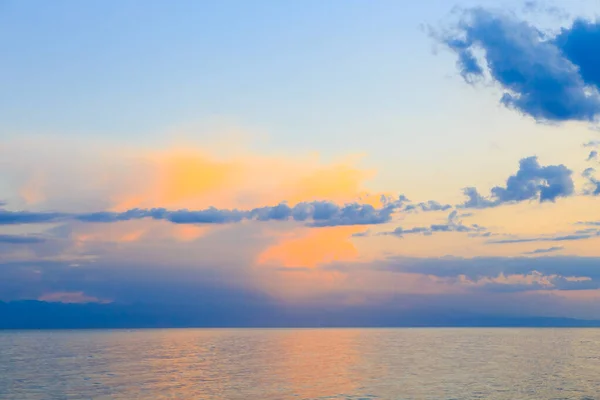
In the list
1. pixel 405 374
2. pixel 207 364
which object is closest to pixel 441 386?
pixel 405 374

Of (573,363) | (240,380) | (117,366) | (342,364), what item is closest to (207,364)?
(117,366)

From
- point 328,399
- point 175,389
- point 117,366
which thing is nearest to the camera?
point 328,399

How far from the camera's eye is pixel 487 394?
8569 cm

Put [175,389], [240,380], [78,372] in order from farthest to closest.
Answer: [78,372], [240,380], [175,389]

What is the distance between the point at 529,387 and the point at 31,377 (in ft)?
283

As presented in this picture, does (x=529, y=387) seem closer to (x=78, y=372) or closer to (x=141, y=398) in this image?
(x=141, y=398)

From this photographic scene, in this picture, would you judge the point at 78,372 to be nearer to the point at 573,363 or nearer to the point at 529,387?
the point at 529,387

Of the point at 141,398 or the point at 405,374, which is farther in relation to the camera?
the point at 405,374

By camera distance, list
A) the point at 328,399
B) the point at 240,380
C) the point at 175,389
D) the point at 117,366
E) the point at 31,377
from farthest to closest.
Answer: the point at 117,366, the point at 31,377, the point at 240,380, the point at 175,389, the point at 328,399

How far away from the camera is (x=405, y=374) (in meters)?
113

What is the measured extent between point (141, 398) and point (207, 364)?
61.4 m

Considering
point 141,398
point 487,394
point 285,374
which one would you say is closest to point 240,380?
point 285,374

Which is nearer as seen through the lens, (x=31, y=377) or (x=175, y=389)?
(x=175, y=389)

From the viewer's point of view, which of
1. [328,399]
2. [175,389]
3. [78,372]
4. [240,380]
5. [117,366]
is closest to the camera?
[328,399]
